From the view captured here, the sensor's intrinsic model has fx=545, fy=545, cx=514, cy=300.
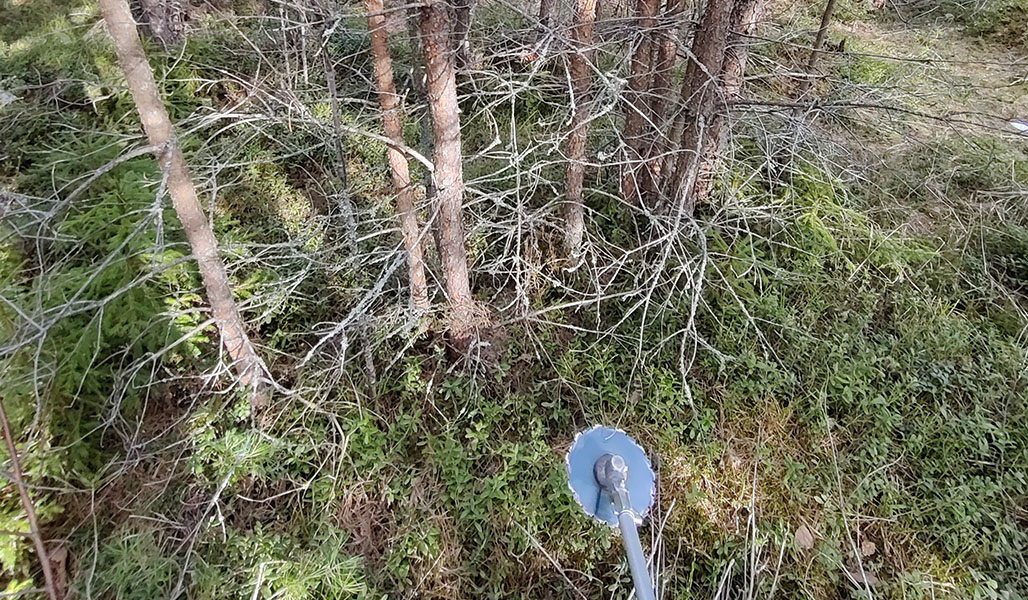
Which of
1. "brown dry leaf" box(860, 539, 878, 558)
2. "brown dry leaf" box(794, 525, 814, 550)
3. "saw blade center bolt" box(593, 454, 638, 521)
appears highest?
"saw blade center bolt" box(593, 454, 638, 521)

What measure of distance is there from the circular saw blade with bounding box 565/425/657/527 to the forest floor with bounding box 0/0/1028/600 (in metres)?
1.42

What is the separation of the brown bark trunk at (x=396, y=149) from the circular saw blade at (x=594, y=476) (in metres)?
1.79

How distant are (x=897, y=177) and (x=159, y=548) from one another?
20.5ft

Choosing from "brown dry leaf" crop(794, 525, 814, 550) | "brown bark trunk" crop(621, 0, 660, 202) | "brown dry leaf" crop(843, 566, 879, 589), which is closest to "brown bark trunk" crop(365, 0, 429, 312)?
"brown bark trunk" crop(621, 0, 660, 202)

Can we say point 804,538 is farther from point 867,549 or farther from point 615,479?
point 615,479

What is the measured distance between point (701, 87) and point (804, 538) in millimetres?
2769

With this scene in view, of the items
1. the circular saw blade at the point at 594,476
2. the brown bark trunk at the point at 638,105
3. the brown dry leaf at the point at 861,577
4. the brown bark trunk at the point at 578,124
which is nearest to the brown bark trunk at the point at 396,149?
the brown bark trunk at the point at 578,124

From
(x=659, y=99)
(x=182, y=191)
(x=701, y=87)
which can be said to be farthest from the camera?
(x=659, y=99)

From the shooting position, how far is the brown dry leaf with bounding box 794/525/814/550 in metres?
3.11

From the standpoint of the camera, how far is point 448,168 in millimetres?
2938

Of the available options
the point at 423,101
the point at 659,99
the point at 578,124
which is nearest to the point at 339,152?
the point at 423,101

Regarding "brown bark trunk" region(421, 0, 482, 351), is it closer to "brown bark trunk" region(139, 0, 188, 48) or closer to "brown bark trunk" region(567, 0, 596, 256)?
"brown bark trunk" region(567, 0, 596, 256)

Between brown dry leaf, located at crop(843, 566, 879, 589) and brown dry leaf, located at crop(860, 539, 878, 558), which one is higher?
brown dry leaf, located at crop(860, 539, 878, 558)

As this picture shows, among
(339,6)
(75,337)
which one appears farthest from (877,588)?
(75,337)
